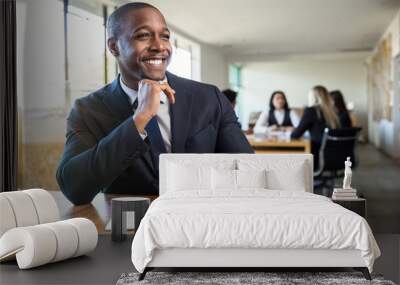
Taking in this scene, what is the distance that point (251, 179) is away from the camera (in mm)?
5172

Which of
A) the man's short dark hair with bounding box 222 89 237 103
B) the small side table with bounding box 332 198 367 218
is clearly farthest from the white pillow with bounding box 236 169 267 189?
the man's short dark hair with bounding box 222 89 237 103

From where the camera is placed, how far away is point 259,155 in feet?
18.0

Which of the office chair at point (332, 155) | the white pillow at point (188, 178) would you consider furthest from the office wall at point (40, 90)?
the office chair at point (332, 155)

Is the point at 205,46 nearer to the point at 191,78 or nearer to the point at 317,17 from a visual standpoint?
the point at 191,78

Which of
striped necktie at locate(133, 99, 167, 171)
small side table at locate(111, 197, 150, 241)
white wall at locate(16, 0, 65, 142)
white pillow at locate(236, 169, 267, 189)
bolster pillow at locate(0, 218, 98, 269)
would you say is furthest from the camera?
white wall at locate(16, 0, 65, 142)

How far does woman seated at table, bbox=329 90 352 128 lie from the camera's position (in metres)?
5.67

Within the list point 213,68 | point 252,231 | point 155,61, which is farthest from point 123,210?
point 252,231

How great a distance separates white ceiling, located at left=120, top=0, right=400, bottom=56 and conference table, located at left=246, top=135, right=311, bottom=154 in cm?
76

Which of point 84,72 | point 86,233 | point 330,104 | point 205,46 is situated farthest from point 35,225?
point 330,104

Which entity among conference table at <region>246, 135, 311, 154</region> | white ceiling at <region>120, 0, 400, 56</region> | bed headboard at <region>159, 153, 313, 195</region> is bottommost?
bed headboard at <region>159, 153, 313, 195</region>

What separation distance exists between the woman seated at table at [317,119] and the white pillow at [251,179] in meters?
0.70

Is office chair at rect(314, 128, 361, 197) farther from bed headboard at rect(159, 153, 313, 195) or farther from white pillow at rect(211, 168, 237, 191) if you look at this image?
white pillow at rect(211, 168, 237, 191)

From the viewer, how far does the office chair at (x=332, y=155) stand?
5723mm

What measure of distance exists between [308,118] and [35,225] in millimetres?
2432
